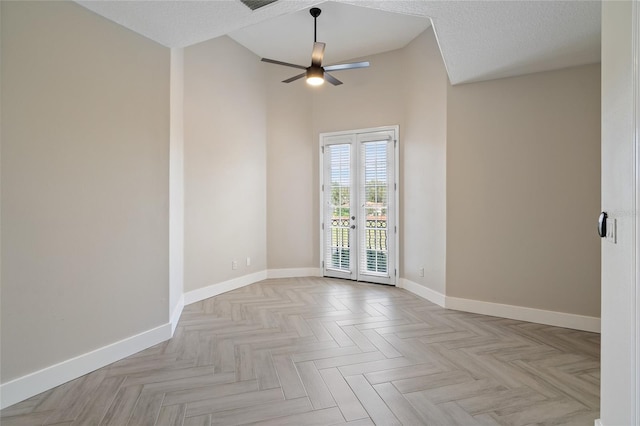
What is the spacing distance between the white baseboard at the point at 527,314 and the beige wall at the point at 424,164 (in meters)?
0.30

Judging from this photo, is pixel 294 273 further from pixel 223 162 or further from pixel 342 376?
pixel 342 376

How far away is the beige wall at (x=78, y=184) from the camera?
2145 millimetres

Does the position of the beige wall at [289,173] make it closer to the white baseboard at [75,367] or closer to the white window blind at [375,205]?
the white window blind at [375,205]

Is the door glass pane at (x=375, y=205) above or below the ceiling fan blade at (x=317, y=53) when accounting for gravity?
below

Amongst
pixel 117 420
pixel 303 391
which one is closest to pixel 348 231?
pixel 303 391

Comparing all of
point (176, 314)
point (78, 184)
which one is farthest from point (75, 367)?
point (78, 184)

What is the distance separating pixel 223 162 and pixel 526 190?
3.79 metres

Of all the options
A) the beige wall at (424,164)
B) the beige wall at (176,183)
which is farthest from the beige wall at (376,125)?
the beige wall at (176,183)

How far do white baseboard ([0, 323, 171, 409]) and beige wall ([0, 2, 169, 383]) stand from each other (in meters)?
0.05

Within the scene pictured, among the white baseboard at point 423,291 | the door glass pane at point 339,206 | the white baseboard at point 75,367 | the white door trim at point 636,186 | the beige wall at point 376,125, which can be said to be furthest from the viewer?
the door glass pane at point 339,206

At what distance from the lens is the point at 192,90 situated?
4.21 metres

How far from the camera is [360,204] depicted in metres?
5.37

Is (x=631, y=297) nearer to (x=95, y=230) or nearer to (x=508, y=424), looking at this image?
(x=508, y=424)

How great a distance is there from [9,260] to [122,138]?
1.14 metres
